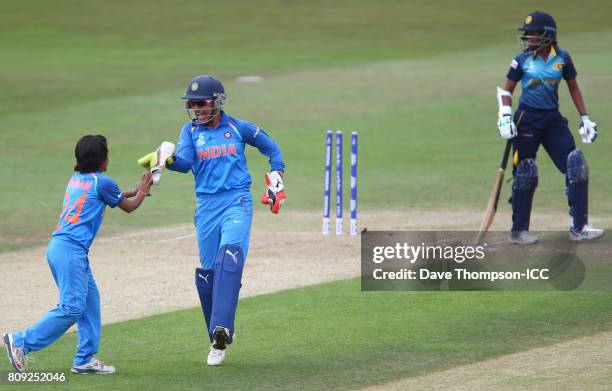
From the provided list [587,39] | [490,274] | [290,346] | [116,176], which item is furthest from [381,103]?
[290,346]

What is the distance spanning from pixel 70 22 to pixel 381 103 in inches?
800

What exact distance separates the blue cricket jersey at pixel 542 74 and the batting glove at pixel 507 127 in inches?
14.9

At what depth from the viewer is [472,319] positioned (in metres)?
10.6

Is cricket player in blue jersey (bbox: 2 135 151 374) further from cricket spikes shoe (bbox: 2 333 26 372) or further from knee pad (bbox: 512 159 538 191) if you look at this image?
knee pad (bbox: 512 159 538 191)

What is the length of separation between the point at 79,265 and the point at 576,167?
6.63m

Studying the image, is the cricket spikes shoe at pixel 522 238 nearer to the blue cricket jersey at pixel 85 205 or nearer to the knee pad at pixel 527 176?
the knee pad at pixel 527 176

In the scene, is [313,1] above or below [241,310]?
above

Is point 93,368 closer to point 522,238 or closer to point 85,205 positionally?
point 85,205

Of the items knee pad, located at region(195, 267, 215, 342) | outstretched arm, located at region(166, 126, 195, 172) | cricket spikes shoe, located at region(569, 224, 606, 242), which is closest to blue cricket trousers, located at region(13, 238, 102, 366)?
knee pad, located at region(195, 267, 215, 342)

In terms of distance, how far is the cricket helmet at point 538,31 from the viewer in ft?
43.6

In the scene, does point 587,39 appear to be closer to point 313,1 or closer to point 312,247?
point 313,1

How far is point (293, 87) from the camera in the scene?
103ft

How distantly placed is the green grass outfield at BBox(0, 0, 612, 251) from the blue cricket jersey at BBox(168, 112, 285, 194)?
6.64 metres

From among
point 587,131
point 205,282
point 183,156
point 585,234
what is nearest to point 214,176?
point 183,156
